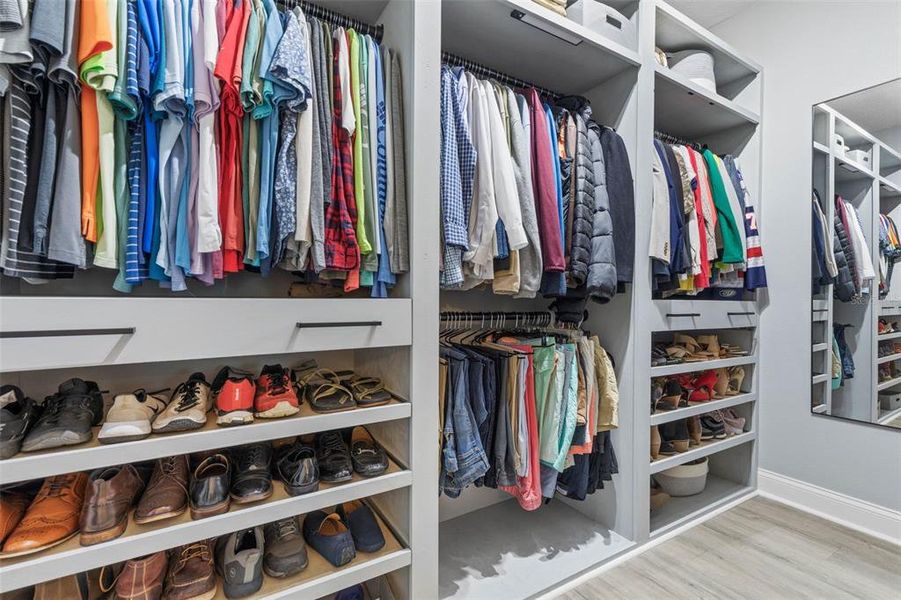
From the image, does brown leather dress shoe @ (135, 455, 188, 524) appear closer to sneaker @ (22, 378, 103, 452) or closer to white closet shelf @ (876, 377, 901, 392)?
sneaker @ (22, 378, 103, 452)

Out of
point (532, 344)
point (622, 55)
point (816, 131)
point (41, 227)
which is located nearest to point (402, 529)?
point (532, 344)

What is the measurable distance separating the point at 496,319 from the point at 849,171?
74.2 inches

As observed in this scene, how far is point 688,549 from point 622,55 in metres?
2.07

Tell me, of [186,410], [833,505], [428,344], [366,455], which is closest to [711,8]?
[428,344]

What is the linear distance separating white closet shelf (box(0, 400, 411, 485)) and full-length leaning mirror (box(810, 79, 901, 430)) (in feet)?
7.31

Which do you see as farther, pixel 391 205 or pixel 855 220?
pixel 855 220

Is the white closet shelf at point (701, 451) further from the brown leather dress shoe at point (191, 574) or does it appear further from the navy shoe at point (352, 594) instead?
the brown leather dress shoe at point (191, 574)

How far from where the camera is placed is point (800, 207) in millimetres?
2182

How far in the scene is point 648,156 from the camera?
1.75m

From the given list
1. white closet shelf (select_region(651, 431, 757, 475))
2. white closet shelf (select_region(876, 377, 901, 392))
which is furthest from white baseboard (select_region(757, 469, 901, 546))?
white closet shelf (select_region(876, 377, 901, 392))

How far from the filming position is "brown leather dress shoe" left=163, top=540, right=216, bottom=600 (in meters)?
1.00

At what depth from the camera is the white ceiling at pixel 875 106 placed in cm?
189

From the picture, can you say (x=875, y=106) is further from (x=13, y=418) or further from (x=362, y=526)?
(x=13, y=418)

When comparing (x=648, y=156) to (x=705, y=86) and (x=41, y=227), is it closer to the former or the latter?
(x=705, y=86)
